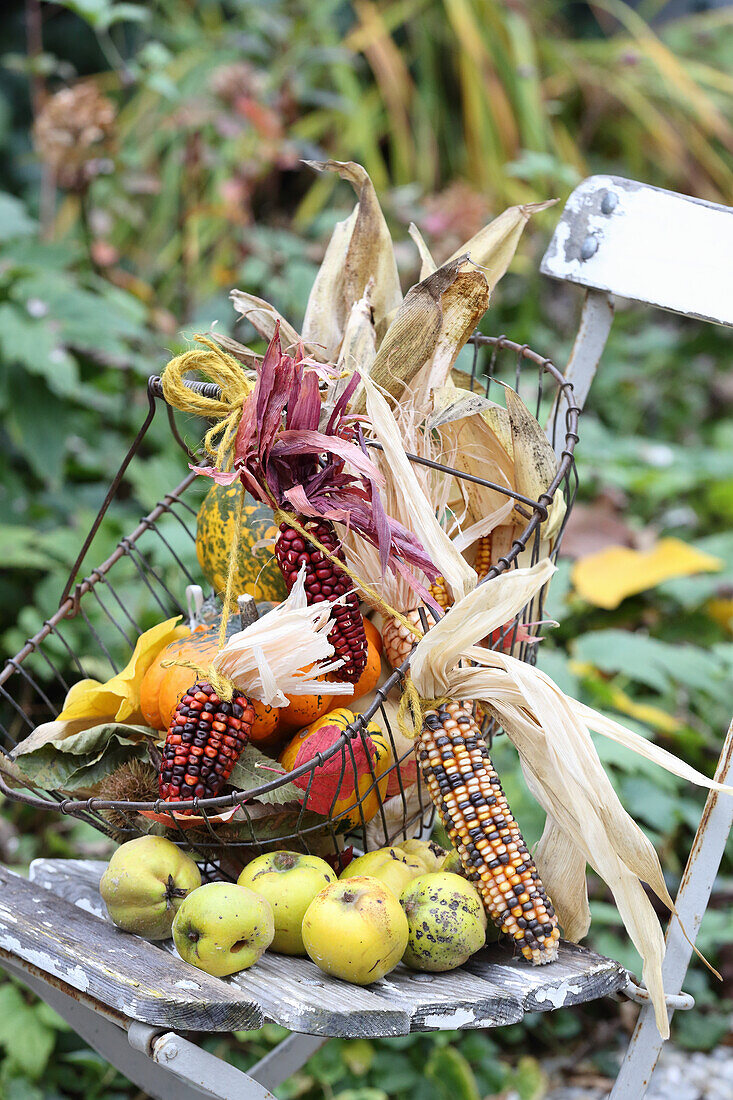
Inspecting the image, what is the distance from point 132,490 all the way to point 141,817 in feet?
5.89

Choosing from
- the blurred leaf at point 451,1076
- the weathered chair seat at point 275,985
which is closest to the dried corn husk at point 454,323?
the weathered chair seat at point 275,985

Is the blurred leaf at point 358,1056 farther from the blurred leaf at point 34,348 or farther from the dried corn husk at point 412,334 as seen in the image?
the blurred leaf at point 34,348

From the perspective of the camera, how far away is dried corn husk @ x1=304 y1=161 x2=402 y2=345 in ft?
3.55

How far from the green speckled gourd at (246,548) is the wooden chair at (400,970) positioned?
13.7 inches

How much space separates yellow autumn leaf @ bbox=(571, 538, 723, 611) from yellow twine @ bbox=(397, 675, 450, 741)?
1302 millimetres

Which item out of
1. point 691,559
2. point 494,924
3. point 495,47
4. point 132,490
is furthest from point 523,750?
point 495,47

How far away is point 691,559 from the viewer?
2166 millimetres

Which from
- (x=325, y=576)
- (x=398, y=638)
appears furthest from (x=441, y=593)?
(x=325, y=576)

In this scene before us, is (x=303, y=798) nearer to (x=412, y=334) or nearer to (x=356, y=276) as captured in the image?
(x=412, y=334)

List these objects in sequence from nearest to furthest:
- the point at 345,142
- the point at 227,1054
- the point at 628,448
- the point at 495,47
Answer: the point at 227,1054 → the point at 628,448 → the point at 345,142 → the point at 495,47

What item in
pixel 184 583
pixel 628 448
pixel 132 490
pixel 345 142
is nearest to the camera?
pixel 184 583

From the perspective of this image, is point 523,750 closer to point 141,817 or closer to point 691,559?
point 141,817

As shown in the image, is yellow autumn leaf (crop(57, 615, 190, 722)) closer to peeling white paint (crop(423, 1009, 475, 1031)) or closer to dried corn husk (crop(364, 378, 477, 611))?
dried corn husk (crop(364, 378, 477, 611))

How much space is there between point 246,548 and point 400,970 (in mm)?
436
